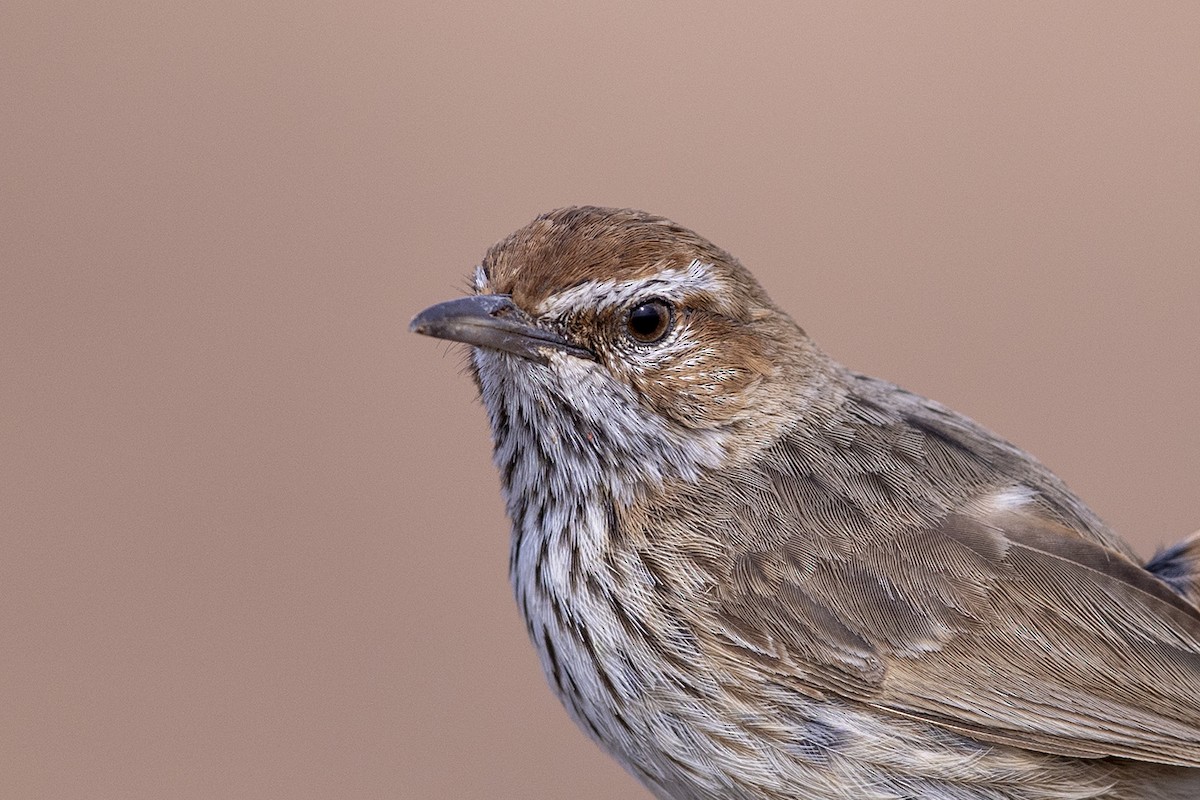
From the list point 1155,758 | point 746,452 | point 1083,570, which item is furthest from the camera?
point 746,452

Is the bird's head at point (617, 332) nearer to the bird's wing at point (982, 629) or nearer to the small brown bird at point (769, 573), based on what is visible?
the small brown bird at point (769, 573)

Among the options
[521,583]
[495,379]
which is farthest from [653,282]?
[521,583]

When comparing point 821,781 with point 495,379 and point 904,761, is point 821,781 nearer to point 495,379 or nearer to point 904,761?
point 904,761

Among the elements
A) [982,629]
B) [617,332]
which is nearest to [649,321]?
[617,332]

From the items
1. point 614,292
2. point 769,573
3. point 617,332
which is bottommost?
point 769,573

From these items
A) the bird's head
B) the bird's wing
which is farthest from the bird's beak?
the bird's wing

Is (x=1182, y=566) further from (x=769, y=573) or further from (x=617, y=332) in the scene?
(x=617, y=332)

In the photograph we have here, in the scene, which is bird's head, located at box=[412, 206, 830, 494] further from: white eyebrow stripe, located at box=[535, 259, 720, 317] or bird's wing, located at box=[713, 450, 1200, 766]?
bird's wing, located at box=[713, 450, 1200, 766]
